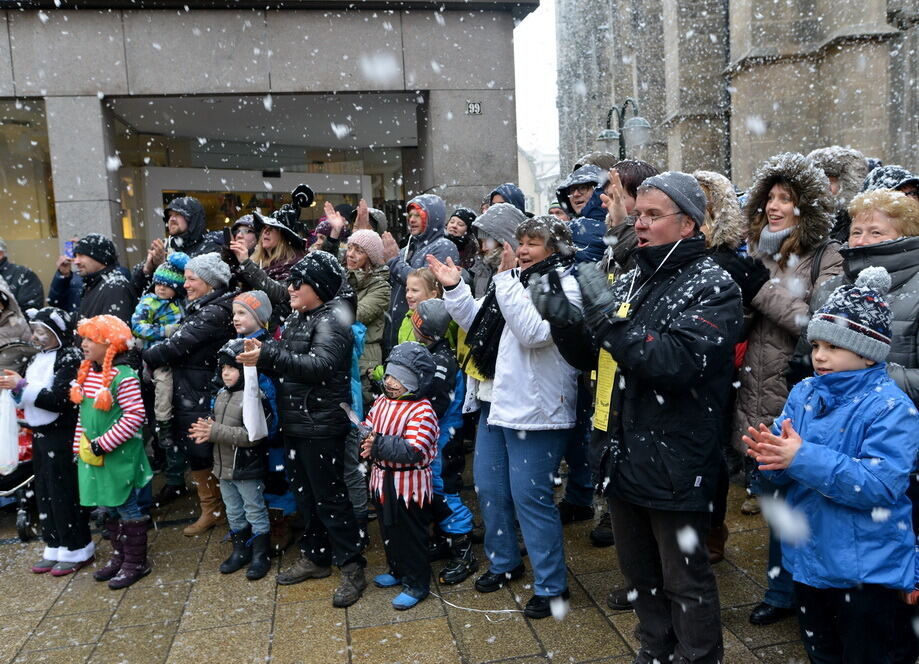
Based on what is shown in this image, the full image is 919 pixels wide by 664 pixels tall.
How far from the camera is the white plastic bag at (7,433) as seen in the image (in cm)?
492

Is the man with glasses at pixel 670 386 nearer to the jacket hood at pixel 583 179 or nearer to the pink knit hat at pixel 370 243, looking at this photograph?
the jacket hood at pixel 583 179

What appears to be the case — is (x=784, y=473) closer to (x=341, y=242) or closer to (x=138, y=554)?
(x=138, y=554)

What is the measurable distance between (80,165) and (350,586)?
7397 mm

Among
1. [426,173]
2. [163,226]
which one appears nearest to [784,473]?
[426,173]

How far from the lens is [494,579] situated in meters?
4.26

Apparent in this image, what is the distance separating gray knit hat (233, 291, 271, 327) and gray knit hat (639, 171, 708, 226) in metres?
2.81

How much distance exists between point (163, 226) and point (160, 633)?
332 inches

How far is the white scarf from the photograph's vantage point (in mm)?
4812

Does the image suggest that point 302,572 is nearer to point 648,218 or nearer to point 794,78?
point 648,218

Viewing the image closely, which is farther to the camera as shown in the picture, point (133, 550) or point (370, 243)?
point (370, 243)

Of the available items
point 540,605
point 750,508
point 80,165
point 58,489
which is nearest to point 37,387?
point 58,489

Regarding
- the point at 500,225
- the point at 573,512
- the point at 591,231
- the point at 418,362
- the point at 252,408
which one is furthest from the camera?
the point at 573,512

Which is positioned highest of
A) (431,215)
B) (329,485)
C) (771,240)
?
(431,215)

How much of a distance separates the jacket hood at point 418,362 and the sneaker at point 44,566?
9.61 ft
